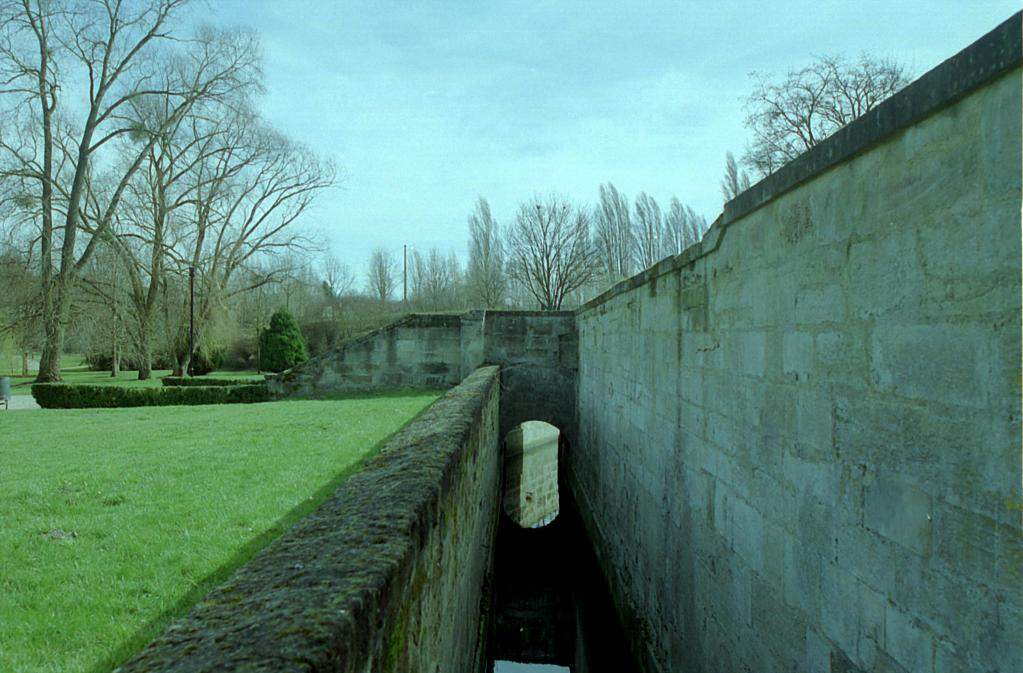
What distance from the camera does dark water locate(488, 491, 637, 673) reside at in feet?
26.0

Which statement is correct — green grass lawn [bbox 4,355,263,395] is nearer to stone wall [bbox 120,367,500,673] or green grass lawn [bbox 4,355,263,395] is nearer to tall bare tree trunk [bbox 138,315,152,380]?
tall bare tree trunk [bbox 138,315,152,380]

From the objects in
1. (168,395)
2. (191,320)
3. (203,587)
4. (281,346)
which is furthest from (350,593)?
(281,346)

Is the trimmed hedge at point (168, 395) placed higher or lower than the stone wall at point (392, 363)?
lower

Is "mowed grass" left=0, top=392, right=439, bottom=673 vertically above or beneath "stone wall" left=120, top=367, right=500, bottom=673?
beneath

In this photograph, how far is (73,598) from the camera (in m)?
2.86

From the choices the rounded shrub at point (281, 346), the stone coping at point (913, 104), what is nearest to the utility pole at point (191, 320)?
the rounded shrub at point (281, 346)

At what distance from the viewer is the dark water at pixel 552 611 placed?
792 centimetres

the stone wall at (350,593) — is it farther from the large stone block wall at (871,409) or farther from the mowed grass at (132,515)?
the large stone block wall at (871,409)

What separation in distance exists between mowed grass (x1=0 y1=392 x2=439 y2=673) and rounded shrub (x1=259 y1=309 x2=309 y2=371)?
21.9 meters

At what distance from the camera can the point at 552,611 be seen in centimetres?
960

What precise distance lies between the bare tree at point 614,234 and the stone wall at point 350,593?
111 ft

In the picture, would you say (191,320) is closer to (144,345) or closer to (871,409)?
(144,345)

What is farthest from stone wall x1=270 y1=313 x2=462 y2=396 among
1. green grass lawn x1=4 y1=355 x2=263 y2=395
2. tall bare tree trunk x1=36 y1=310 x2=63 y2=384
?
tall bare tree trunk x1=36 y1=310 x2=63 y2=384

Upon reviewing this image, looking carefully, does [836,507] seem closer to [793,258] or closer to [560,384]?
[793,258]
